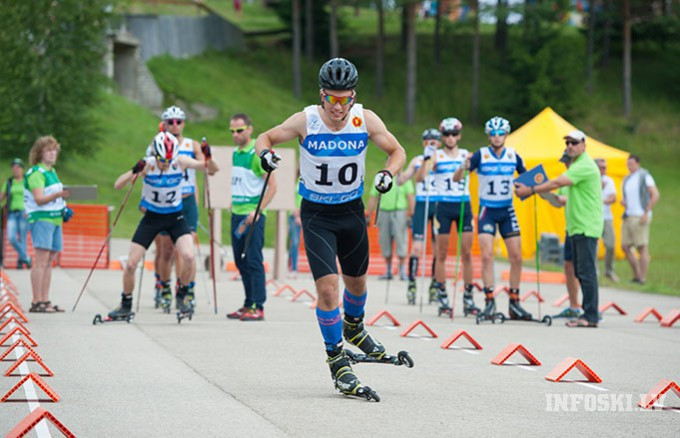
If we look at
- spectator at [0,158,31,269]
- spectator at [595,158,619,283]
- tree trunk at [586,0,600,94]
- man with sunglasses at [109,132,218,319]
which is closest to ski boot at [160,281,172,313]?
man with sunglasses at [109,132,218,319]

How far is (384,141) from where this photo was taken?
30.7 ft

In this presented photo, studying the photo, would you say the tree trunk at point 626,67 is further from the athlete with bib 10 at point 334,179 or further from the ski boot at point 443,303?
the athlete with bib 10 at point 334,179

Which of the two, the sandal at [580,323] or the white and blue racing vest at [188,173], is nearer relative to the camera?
the sandal at [580,323]

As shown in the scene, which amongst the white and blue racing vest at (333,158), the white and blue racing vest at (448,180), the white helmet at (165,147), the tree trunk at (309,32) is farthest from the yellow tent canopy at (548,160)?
the tree trunk at (309,32)

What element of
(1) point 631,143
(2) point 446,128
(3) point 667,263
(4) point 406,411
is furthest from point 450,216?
(1) point 631,143

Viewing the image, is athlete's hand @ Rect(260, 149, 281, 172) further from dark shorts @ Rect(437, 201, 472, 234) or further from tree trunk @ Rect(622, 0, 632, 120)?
tree trunk @ Rect(622, 0, 632, 120)

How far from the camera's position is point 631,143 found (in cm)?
5850

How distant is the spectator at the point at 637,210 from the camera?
23484 mm

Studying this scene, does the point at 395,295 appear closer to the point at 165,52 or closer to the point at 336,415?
the point at 336,415

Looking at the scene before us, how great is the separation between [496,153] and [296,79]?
1801 inches

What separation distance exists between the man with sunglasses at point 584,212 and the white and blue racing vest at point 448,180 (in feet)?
5.20

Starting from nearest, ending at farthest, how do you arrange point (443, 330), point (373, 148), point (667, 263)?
point (443, 330)
point (667, 263)
point (373, 148)

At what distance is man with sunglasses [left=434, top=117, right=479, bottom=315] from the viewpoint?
52.6 ft

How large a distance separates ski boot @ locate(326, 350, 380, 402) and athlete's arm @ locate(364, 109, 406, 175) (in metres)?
1.45
